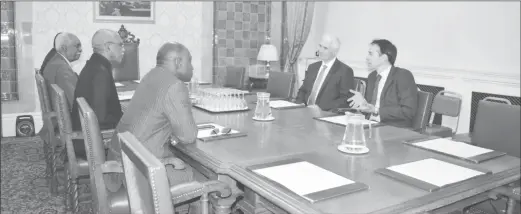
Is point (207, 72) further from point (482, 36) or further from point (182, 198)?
point (182, 198)

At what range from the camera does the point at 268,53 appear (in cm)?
613

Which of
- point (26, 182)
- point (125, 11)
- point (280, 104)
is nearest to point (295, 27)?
point (125, 11)

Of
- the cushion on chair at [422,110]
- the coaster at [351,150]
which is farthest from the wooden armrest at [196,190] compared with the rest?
the cushion on chair at [422,110]

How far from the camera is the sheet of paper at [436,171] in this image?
1587 mm

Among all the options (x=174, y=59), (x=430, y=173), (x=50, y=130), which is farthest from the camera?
(x=50, y=130)

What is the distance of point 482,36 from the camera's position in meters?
4.47

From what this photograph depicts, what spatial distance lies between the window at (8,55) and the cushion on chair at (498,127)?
4.92 metres

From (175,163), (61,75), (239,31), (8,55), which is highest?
(239,31)

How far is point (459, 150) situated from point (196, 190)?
3.94 feet

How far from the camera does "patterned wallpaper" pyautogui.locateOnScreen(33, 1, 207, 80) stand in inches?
207

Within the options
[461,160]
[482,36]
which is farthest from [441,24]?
[461,160]

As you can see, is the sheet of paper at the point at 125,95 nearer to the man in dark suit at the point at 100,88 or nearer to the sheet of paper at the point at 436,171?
the man in dark suit at the point at 100,88

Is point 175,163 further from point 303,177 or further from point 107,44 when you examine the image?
point 107,44

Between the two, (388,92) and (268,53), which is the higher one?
(268,53)
